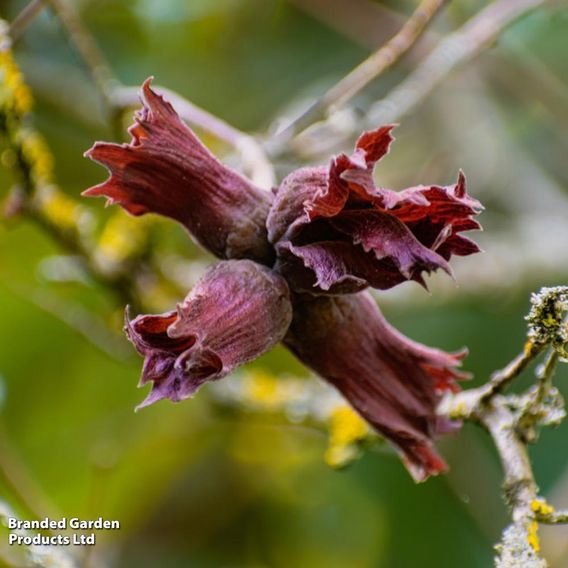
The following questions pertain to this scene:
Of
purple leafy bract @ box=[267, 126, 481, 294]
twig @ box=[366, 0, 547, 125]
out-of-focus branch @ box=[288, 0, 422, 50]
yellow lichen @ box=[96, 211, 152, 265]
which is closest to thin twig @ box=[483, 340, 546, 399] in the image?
purple leafy bract @ box=[267, 126, 481, 294]

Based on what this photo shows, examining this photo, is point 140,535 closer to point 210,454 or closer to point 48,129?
point 210,454

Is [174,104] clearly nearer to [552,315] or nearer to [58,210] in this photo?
[58,210]

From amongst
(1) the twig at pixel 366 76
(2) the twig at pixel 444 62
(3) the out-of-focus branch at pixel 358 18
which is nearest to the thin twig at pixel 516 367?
(1) the twig at pixel 366 76

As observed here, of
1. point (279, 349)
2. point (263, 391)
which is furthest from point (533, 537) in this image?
point (279, 349)

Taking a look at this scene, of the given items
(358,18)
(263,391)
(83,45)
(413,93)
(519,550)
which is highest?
(358,18)

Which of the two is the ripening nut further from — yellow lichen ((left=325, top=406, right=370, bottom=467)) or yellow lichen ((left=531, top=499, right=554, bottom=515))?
yellow lichen ((left=325, top=406, right=370, bottom=467))

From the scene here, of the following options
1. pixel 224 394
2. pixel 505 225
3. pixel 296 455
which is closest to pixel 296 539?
pixel 296 455

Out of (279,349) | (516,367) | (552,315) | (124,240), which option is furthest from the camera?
(279,349)
